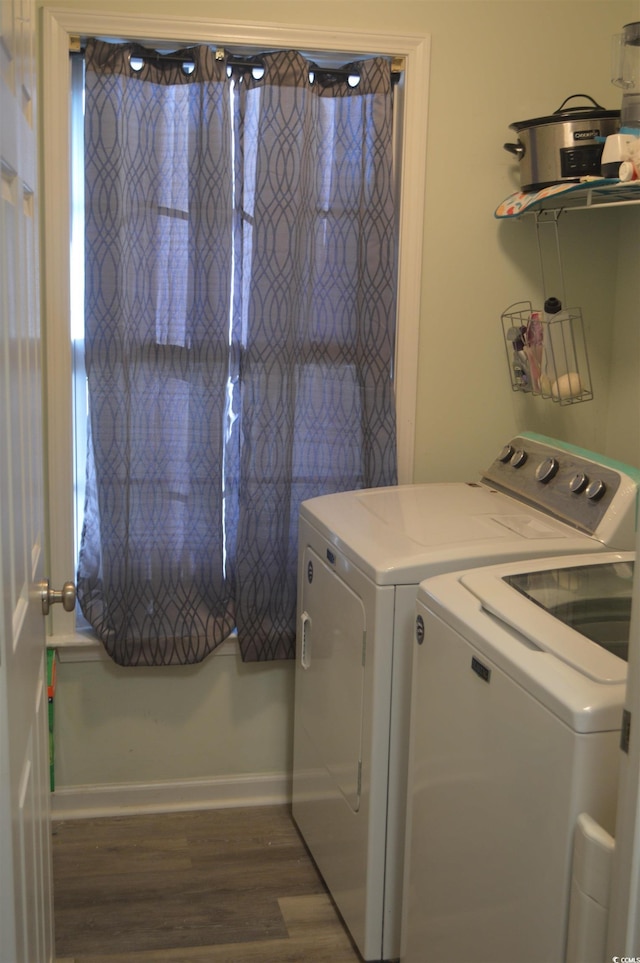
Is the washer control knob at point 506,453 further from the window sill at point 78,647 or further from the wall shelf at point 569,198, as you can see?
the window sill at point 78,647

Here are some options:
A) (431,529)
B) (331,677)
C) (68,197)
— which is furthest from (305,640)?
(68,197)

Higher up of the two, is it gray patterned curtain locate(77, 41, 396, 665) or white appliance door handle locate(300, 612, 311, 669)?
gray patterned curtain locate(77, 41, 396, 665)

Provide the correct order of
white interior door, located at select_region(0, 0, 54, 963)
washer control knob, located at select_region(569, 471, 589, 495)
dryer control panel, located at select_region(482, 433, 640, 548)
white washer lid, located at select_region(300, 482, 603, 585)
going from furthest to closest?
washer control knob, located at select_region(569, 471, 589, 495) → dryer control panel, located at select_region(482, 433, 640, 548) → white washer lid, located at select_region(300, 482, 603, 585) → white interior door, located at select_region(0, 0, 54, 963)

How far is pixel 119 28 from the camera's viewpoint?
8.24 feet

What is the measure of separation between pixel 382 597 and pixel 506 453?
2.70ft

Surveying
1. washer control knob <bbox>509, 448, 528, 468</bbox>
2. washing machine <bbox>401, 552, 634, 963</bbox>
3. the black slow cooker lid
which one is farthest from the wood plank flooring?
the black slow cooker lid

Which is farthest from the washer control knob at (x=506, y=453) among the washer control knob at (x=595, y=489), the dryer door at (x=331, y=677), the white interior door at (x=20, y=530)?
the white interior door at (x=20, y=530)

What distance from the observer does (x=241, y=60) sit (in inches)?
103

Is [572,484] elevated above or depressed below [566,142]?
below

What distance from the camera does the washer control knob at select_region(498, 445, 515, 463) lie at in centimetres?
268

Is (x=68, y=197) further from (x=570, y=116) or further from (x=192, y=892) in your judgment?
(x=192, y=892)

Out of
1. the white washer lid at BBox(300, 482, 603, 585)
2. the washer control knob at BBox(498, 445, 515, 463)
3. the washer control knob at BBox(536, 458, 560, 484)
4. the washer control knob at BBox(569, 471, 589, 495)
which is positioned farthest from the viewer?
the washer control knob at BBox(498, 445, 515, 463)

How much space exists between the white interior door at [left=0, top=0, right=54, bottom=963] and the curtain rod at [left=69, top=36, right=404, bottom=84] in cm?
108

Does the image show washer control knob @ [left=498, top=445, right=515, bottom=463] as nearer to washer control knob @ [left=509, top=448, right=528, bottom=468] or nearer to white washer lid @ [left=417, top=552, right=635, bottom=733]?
washer control knob @ [left=509, top=448, right=528, bottom=468]
